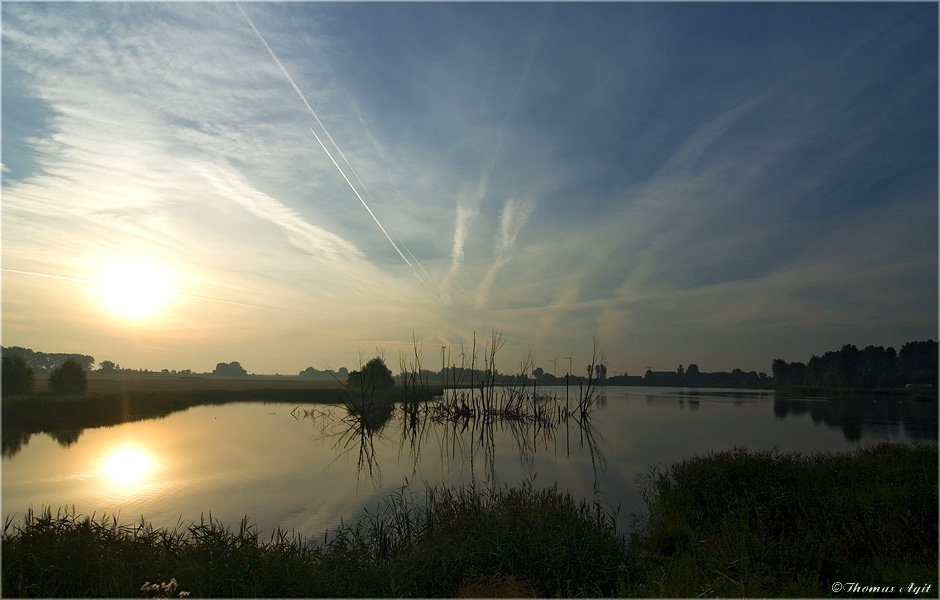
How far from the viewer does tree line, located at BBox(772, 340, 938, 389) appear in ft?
224

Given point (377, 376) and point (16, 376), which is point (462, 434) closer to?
point (377, 376)

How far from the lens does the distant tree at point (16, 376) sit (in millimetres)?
26547

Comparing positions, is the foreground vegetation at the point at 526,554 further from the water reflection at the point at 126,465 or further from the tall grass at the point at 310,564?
the water reflection at the point at 126,465

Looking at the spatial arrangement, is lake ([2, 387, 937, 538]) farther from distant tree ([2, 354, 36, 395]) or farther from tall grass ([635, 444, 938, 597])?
distant tree ([2, 354, 36, 395])

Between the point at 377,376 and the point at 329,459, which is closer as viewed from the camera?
the point at 329,459

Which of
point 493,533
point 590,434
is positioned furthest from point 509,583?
point 590,434

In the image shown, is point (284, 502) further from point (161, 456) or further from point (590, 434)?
point (590, 434)

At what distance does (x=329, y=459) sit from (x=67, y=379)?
2220cm

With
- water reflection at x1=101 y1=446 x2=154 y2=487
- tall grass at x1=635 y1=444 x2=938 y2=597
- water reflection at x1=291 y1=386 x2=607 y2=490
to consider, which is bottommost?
water reflection at x1=291 y1=386 x2=607 y2=490

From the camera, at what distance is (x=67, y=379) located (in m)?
29.3

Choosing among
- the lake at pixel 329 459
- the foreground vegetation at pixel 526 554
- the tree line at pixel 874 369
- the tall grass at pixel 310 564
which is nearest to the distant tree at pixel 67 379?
the lake at pixel 329 459

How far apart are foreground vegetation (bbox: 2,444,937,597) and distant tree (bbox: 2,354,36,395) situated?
1027 inches

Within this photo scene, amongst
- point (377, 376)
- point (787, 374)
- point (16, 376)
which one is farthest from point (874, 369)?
point (16, 376)

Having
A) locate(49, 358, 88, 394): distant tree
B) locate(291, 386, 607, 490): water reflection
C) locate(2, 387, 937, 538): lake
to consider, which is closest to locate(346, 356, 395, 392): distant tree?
locate(291, 386, 607, 490): water reflection
